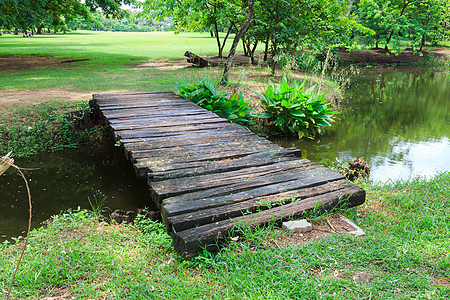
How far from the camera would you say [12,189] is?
5.46m

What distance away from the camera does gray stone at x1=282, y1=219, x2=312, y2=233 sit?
10.2ft

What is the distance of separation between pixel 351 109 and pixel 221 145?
789cm

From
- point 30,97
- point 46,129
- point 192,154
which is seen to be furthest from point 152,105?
point 30,97

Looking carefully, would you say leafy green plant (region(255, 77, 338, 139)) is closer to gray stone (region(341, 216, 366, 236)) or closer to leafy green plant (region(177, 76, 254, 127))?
leafy green plant (region(177, 76, 254, 127))

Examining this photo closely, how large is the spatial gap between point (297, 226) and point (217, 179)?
1.06m

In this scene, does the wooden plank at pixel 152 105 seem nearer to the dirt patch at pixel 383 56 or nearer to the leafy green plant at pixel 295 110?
the leafy green plant at pixel 295 110

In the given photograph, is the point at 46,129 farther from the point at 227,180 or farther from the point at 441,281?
the point at 441,281

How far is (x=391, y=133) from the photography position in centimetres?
878

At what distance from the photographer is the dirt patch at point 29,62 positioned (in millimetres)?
14016

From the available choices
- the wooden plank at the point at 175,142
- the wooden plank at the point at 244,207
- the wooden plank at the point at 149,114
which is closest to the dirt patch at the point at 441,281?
the wooden plank at the point at 244,207

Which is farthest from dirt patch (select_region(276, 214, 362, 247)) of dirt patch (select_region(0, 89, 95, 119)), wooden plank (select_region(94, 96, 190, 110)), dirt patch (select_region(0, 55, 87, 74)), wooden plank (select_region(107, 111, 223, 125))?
dirt patch (select_region(0, 55, 87, 74))

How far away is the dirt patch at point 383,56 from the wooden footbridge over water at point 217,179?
20.9m

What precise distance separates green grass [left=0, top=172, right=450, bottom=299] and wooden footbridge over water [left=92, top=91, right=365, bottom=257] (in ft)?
0.71

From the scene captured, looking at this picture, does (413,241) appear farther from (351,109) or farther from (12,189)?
(351,109)
